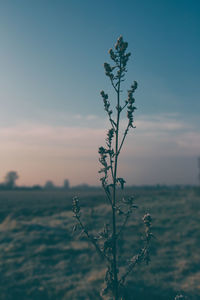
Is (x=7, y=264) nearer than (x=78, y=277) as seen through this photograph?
No

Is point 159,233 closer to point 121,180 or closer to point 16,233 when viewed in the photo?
point 16,233

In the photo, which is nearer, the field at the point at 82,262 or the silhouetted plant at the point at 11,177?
the field at the point at 82,262

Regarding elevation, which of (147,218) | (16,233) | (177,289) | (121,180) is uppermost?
(121,180)

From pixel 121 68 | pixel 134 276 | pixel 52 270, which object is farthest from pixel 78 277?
pixel 121 68

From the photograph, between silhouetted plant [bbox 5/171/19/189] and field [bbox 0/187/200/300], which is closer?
field [bbox 0/187/200/300]

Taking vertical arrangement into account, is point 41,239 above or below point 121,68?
below

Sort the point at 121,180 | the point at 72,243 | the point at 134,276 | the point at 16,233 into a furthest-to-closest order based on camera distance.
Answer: the point at 16,233 → the point at 72,243 → the point at 134,276 → the point at 121,180

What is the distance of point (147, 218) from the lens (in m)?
→ 4.58

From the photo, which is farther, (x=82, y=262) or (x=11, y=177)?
(x=11, y=177)

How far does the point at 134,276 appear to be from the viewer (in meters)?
13.3

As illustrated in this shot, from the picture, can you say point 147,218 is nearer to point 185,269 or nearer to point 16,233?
point 185,269

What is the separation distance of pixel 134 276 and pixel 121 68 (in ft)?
37.9

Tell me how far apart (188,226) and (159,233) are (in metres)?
2.64

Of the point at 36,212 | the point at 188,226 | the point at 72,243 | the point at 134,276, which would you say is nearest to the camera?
the point at 134,276
